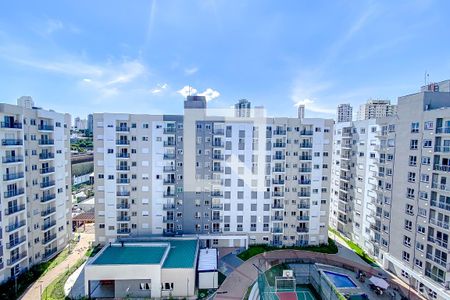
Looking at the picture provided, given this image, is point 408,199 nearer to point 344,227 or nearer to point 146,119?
point 344,227

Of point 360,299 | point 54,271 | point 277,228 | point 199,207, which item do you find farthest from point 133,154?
point 360,299

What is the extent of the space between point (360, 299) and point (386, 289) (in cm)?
314

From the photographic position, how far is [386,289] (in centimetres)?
2088

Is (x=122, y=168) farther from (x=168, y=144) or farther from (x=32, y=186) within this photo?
(x=32, y=186)

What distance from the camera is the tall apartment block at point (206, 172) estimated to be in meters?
Result: 26.6

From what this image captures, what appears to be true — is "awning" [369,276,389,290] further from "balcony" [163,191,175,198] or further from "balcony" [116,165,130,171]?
"balcony" [116,165,130,171]

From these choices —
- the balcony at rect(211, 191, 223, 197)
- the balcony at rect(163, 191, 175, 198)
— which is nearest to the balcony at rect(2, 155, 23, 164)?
the balcony at rect(163, 191, 175, 198)

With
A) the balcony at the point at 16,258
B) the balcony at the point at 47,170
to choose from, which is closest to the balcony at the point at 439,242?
the balcony at the point at 16,258

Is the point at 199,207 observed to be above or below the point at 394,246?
above

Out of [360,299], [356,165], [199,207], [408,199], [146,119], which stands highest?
[146,119]

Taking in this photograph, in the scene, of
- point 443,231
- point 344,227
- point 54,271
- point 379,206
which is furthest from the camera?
point 344,227

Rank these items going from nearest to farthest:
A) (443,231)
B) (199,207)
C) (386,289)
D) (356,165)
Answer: (443,231), (386,289), (199,207), (356,165)

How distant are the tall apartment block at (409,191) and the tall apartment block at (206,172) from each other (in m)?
4.87

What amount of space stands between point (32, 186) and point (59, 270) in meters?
8.54
